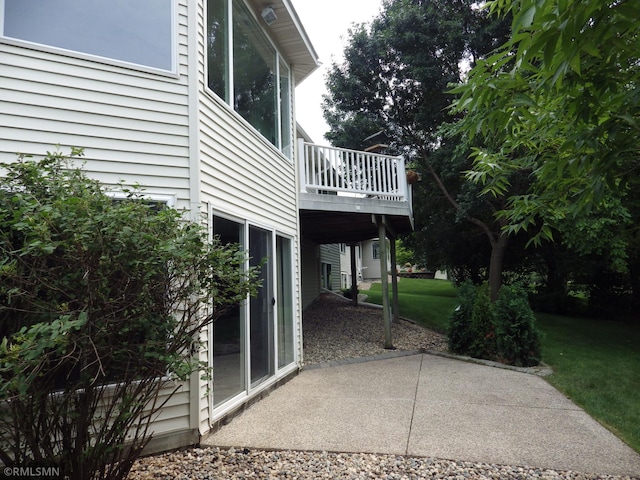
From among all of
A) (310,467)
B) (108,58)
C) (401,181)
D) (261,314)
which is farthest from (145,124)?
(401,181)

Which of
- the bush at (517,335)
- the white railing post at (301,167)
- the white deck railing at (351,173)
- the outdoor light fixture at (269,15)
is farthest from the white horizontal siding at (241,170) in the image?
the bush at (517,335)

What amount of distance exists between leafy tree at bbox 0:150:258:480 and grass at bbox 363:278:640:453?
153 inches

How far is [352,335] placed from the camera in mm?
8711

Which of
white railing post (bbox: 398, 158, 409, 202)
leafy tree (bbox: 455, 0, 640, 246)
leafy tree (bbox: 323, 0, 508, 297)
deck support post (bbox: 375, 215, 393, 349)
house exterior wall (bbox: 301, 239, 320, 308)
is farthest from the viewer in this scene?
house exterior wall (bbox: 301, 239, 320, 308)

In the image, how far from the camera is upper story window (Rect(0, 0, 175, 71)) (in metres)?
3.26

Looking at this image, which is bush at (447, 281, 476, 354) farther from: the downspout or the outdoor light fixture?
the outdoor light fixture

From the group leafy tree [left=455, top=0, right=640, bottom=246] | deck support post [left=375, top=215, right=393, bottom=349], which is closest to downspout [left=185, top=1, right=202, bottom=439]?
leafy tree [left=455, top=0, right=640, bottom=246]

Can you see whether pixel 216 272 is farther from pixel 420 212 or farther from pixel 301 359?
pixel 420 212

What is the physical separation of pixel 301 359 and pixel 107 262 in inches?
178

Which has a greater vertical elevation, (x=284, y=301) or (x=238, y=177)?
(x=238, y=177)

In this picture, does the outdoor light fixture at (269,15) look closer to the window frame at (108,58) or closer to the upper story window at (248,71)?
the upper story window at (248,71)

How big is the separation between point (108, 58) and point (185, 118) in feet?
2.62

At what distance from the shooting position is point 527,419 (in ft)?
12.8

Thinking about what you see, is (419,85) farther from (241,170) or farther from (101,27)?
(101,27)
